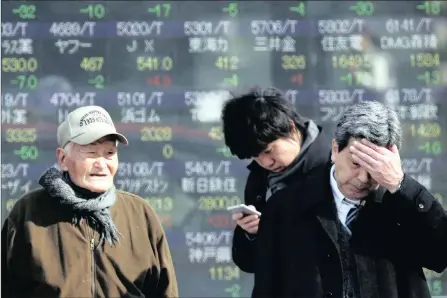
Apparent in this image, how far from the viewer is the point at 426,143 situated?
16.9ft

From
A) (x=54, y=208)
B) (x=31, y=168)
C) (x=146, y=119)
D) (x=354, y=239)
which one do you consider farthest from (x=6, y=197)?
(x=354, y=239)

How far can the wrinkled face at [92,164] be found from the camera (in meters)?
3.31

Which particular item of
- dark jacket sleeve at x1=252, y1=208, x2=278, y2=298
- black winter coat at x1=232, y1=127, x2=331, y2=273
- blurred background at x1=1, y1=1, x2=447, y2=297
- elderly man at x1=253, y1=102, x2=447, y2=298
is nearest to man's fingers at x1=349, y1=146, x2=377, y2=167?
elderly man at x1=253, y1=102, x2=447, y2=298

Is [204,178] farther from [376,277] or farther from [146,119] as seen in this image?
[376,277]

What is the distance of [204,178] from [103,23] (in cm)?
95

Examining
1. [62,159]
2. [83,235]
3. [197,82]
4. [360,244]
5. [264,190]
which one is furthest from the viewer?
[197,82]

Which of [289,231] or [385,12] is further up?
[385,12]

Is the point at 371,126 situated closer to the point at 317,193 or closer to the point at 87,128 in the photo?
the point at 317,193

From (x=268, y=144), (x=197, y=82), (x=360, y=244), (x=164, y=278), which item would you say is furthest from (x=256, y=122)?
(x=197, y=82)

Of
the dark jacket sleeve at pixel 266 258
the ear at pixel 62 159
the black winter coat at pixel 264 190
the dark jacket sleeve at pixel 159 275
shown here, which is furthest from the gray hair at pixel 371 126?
the ear at pixel 62 159

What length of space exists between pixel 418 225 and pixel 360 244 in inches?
7.3

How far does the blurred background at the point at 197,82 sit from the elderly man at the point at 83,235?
5.55ft

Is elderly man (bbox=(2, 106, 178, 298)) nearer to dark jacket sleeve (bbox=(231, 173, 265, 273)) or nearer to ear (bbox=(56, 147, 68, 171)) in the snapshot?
ear (bbox=(56, 147, 68, 171))

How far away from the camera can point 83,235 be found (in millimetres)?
3275
